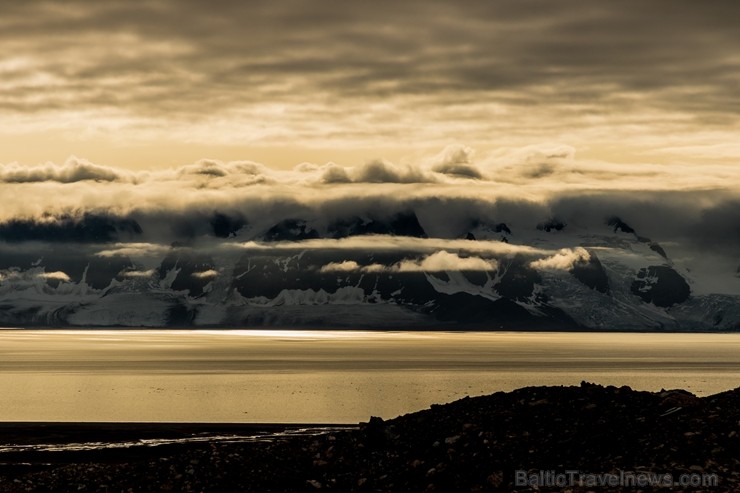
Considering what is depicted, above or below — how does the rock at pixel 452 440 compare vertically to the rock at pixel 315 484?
above

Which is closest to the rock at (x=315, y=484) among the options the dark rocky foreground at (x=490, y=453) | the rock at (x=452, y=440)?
the dark rocky foreground at (x=490, y=453)

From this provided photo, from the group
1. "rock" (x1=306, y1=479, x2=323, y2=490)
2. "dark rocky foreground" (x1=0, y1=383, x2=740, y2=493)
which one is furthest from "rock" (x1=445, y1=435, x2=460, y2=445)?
"rock" (x1=306, y1=479, x2=323, y2=490)

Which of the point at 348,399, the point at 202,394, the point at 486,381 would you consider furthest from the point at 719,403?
the point at 486,381

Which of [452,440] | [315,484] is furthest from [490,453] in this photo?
[315,484]

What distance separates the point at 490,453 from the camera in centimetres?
4141

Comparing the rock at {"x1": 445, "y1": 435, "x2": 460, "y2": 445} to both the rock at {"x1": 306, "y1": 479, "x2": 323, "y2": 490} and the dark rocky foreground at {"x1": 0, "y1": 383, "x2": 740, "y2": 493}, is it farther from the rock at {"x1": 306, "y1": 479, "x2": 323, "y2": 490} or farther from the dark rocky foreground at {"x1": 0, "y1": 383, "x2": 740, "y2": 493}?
the rock at {"x1": 306, "y1": 479, "x2": 323, "y2": 490}

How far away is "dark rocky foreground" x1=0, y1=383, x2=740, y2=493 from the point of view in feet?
123

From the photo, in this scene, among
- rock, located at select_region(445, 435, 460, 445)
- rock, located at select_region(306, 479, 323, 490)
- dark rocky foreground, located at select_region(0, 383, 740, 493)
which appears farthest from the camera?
rock, located at select_region(445, 435, 460, 445)

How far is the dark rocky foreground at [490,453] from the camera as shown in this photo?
37.6 metres

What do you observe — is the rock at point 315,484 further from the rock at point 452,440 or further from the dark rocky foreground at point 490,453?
the rock at point 452,440

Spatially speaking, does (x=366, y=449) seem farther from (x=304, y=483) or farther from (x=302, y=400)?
(x=302, y=400)

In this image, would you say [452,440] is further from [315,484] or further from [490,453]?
[315,484]

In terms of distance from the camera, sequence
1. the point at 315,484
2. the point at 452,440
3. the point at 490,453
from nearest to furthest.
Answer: the point at 490,453
the point at 315,484
the point at 452,440

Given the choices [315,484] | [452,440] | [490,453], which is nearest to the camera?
[490,453]
